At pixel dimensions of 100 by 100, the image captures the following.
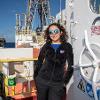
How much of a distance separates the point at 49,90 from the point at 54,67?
0.33 meters

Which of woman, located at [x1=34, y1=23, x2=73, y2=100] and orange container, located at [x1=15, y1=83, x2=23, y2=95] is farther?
orange container, located at [x1=15, y1=83, x2=23, y2=95]

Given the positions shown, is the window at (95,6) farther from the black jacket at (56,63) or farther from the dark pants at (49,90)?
the dark pants at (49,90)

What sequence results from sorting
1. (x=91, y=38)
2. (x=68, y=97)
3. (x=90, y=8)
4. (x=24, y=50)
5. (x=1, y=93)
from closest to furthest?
(x=91, y=38) < (x=90, y=8) < (x=68, y=97) < (x=1, y=93) < (x=24, y=50)

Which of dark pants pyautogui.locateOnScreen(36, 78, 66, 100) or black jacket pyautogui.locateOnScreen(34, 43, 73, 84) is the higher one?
black jacket pyautogui.locateOnScreen(34, 43, 73, 84)

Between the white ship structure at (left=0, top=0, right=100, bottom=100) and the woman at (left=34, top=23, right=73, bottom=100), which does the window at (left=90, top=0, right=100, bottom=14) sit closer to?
the white ship structure at (left=0, top=0, right=100, bottom=100)

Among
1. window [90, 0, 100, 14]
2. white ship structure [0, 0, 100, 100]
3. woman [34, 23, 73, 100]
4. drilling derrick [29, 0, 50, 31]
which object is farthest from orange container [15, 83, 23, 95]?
drilling derrick [29, 0, 50, 31]

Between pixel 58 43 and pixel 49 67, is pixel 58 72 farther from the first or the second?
pixel 58 43

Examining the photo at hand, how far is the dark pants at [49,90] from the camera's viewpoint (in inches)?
160

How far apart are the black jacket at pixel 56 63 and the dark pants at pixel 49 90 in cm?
7

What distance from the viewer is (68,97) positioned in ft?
16.4

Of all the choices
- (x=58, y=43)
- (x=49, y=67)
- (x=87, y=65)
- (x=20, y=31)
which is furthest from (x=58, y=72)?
(x=20, y=31)

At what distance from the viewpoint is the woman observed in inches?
160

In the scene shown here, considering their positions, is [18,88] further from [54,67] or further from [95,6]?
[95,6]

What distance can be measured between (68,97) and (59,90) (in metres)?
0.95
